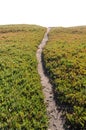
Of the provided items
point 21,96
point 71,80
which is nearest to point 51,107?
point 21,96

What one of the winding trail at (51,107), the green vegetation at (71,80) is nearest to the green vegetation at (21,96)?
the winding trail at (51,107)

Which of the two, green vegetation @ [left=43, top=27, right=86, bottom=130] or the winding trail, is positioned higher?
green vegetation @ [left=43, top=27, right=86, bottom=130]

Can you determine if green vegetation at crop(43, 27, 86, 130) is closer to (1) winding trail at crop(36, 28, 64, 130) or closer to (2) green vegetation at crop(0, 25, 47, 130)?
(1) winding trail at crop(36, 28, 64, 130)

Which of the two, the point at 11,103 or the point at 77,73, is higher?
the point at 77,73

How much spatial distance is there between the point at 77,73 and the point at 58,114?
787 centimetres

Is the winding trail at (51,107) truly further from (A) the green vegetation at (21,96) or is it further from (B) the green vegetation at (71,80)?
(B) the green vegetation at (71,80)

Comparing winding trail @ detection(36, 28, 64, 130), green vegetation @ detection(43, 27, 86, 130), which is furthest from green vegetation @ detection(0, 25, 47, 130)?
green vegetation @ detection(43, 27, 86, 130)

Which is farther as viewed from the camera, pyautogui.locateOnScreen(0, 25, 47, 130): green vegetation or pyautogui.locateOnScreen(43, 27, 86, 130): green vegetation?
pyautogui.locateOnScreen(43, 27, 86, 130): green vegetation

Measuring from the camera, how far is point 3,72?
27859 mm

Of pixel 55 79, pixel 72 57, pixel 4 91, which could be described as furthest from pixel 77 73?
pixel 4 91

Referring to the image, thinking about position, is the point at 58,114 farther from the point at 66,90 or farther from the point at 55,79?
the point at 55,79

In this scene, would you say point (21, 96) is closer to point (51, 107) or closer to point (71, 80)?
point (51, 107)

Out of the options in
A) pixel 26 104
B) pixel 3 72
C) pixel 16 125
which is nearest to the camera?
pixel 16 125

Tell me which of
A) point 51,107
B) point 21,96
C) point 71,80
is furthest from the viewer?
point 71,80
